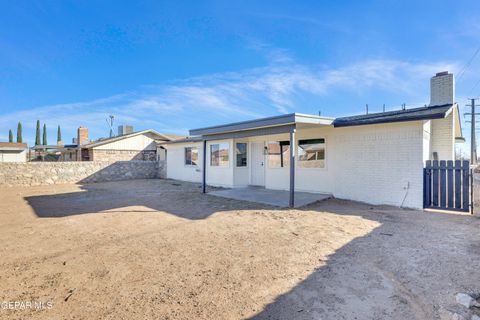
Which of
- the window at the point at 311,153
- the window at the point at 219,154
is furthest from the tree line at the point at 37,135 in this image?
the window at the point at 311,153

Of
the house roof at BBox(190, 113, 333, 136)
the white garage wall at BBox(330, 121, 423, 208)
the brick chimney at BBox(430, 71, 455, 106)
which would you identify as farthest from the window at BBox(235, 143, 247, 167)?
the brick chimney at BBox(430, 71, 455, 106)

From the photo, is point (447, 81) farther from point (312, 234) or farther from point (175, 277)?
point (175, 277)

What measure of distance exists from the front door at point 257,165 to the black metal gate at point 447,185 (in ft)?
20.7

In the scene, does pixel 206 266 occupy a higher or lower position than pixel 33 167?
lower

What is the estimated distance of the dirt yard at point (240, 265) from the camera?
2541mm

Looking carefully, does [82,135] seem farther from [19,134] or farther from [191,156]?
[19,134]

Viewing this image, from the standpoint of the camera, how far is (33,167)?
14.1 m

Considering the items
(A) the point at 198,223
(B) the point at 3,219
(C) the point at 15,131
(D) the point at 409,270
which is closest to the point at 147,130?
(B) the point at 3,219

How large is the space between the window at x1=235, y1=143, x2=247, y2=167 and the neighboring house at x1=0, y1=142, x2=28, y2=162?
2476cm

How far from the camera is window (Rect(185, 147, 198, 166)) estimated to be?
1488 cm

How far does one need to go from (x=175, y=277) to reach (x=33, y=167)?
15.4 meters

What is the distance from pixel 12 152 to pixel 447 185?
34.0m

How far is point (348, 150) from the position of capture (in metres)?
8.64

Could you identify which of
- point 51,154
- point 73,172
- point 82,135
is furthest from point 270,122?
point 51,154
